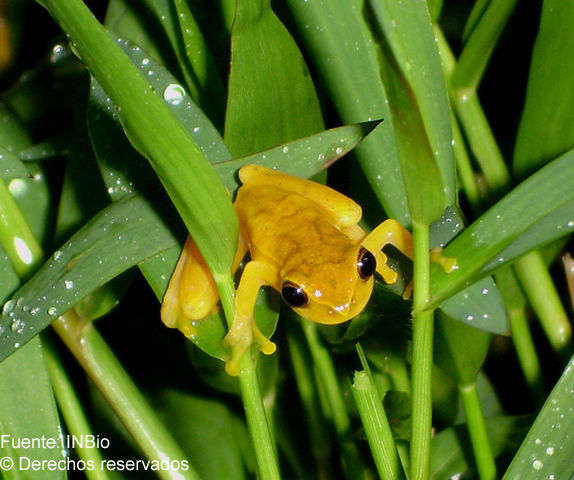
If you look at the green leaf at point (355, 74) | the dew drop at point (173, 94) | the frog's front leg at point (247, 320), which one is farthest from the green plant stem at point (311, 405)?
the dew drop at point (173, 94)

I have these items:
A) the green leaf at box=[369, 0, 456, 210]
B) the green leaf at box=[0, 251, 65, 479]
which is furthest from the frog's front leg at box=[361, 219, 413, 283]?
the green leaf at box=[0, 251, 65, 479]

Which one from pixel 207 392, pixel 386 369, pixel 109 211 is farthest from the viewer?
pixel 207 392

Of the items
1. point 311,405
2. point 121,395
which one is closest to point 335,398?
point 311,405

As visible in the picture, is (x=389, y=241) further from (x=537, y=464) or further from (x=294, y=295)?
(x=537, y=464)

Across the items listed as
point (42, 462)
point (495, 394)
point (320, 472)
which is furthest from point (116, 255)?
point (495, 394)

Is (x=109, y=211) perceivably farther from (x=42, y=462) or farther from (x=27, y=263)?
(x=42, y=462)

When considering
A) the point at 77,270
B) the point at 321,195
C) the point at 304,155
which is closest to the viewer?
the point at 77,270
